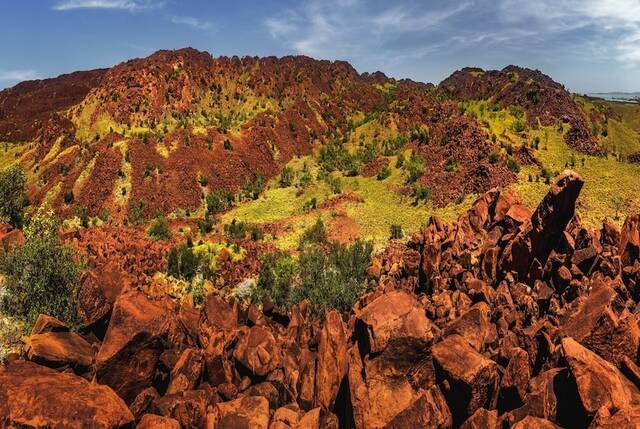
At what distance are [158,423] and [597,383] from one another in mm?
10167

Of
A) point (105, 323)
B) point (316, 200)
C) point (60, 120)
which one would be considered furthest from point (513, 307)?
point (60, 120)

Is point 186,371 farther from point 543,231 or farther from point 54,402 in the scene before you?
point 543,231

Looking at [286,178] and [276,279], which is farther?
[286,178]

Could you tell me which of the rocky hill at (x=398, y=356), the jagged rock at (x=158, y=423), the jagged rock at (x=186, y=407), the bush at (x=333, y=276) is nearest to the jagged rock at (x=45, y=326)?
the rocky hill at (x=398, y=356)

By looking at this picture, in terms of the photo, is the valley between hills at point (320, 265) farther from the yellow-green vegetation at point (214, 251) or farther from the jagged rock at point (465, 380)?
the yellow-green vegetation at point (214, 251)

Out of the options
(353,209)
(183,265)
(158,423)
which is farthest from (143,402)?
(353,209)

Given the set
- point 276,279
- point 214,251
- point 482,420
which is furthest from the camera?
point 214,251

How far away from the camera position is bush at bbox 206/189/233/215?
47812 millimetres

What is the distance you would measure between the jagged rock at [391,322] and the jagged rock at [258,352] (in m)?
2.89

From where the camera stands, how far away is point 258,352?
1568 cm

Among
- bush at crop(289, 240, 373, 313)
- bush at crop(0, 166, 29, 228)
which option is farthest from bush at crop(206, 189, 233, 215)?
bush at crop(289, 240, 373, 313)

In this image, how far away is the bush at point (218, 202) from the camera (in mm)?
47812

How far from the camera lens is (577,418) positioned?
35.4 ft

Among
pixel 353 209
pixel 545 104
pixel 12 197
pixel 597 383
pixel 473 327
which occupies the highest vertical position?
pixel 545 104
